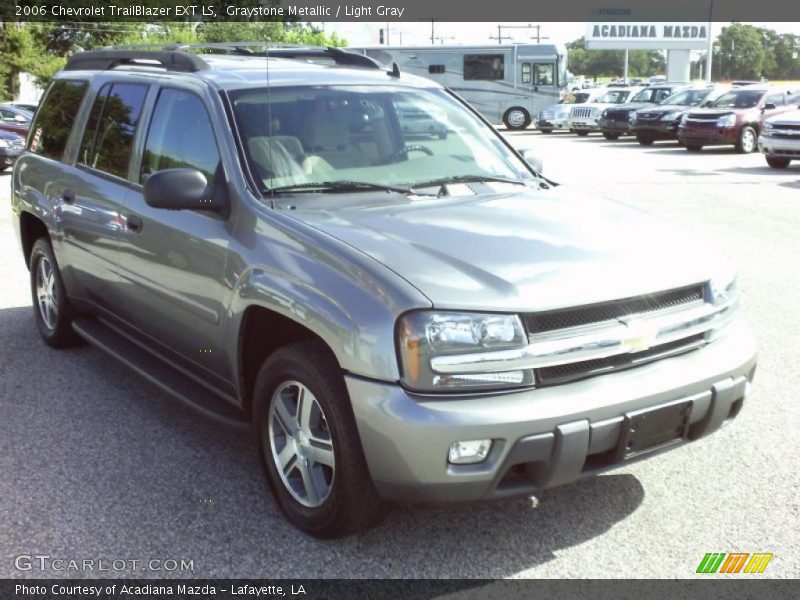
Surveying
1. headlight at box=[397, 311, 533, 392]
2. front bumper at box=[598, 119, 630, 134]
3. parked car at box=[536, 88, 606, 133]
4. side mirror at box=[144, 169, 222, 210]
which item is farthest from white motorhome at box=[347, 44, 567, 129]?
headlight at box=[397, 311, 533, 392]

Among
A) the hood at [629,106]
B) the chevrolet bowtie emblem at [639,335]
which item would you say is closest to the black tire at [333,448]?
the chevrolet bowtie emblem at [639,335]

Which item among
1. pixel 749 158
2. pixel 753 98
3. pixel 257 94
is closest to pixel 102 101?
pixel 257 94

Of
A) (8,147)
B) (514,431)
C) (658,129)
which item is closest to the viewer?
(514,431)

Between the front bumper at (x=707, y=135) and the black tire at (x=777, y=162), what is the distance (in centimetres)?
373

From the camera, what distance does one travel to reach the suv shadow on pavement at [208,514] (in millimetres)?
3535

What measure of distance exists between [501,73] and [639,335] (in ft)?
119

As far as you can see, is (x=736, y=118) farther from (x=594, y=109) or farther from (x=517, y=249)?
(x=517, y=249)

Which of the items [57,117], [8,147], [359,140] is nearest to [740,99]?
[8,147]

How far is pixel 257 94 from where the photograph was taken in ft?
14.8

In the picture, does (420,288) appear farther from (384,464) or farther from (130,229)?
(130,229)

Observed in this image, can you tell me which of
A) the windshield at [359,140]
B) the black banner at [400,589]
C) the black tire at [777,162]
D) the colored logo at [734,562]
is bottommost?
the black banner at [400,589]

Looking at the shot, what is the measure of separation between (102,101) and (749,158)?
19193 mm

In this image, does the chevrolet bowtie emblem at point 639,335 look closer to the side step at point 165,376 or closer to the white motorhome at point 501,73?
the side step at point 165,376

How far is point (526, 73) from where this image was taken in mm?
38219
